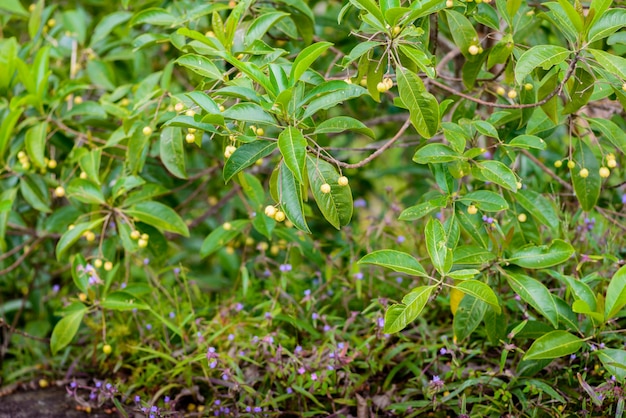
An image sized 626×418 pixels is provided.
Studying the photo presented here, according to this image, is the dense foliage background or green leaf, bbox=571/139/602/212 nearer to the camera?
the dense foliage background

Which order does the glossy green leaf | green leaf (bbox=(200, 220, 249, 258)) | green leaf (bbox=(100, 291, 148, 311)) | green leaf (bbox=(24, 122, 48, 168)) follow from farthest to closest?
green leaf (bbox=(200, 220, 249, 258)) < green leaf (bbox=(24, 122, 48, 168)) < green leaf (bbox=(100, 291, 148, 311)) < the glossy green leaf

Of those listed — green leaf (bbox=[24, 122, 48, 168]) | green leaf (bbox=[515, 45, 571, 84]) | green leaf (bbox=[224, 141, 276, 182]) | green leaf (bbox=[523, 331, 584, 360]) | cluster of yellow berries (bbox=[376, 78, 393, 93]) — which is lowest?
green leaf (bbox=[523, 331, 584, 360])

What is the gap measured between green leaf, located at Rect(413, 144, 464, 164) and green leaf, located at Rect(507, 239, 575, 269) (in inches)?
13.4

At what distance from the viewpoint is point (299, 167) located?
66.6 inches

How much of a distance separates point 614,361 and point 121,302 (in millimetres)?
1543

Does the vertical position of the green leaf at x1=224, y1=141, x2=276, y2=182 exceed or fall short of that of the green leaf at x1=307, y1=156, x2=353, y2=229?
it exceeds it

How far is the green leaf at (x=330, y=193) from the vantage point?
73.3 inches

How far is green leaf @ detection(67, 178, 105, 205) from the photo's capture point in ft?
8.12

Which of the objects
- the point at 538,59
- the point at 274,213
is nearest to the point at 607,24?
the point at 538,59

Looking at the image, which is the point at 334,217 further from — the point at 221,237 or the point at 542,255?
the point at 221,237

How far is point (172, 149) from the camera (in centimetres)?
226

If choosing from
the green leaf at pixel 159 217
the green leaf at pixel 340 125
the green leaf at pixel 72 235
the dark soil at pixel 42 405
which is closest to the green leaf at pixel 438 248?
the green leaf at pixel 340 125

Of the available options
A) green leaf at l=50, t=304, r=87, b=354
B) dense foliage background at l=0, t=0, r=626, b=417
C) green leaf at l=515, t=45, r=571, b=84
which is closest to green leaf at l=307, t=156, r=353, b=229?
dense foliage background at l=0, t=0, r=626, b=417

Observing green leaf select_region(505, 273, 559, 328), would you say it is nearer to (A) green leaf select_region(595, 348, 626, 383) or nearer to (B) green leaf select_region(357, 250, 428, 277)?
(A) green leaf select_region(595, 348, 626, 383)
